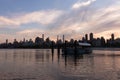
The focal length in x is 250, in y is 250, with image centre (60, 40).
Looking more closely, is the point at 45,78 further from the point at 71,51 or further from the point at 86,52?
the point at 86,52

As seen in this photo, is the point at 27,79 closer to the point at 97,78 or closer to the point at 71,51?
the point at 97,78

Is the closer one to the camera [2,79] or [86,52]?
[2,79]

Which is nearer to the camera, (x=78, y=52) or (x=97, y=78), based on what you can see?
(x=97, y=78)

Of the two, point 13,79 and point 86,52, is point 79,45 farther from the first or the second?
point 13,79

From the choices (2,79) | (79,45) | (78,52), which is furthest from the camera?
(79,45)

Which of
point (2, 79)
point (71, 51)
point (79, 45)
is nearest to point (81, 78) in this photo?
point (2, 79)

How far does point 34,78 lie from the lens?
1246 inches

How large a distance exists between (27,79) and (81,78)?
6874 mm

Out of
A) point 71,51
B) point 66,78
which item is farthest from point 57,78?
point 71,51

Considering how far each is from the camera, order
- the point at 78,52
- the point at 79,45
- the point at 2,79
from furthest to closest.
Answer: the point at 79,45 < the point at 78,52 < the point at 2,79

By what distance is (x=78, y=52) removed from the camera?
4599 inches

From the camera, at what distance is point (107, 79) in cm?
3147

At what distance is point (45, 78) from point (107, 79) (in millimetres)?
7822

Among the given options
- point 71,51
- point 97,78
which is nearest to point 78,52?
point 71,51
